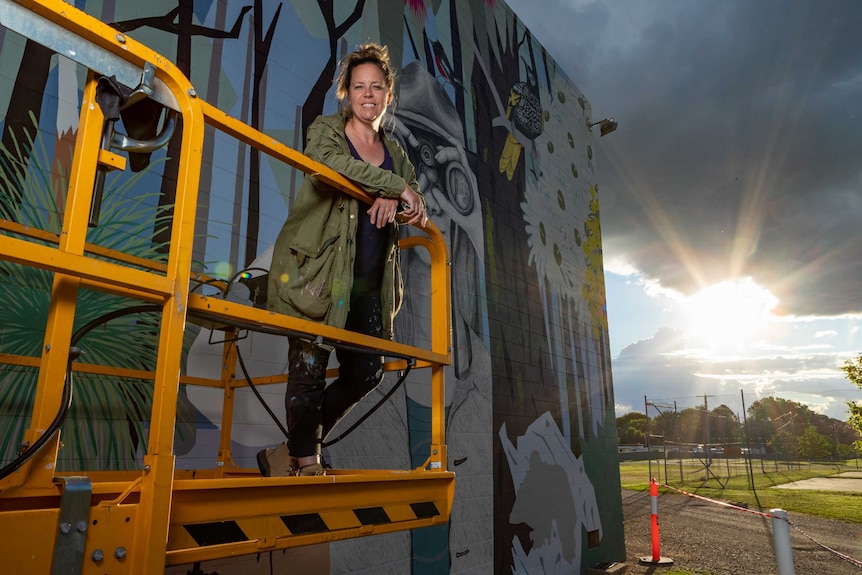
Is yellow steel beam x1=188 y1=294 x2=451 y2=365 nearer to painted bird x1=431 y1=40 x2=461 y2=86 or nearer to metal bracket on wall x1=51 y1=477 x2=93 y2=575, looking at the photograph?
metal bracket on wall x1=51 y1=477 x2=93 y2=575

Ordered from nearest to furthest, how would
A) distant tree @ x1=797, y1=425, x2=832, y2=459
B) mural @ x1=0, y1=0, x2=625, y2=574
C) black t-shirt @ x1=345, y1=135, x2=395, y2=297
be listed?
black t-shirt @ x1=345, y1=135, x2=395, y2=297, mural @ x1=0, y1=0, x2=625, y2=574, distant tree @ x1=797, y1=425, x2=832, y2=459

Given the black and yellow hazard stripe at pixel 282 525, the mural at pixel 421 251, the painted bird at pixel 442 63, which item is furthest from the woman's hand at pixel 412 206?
the painted bird at pixel 442 63

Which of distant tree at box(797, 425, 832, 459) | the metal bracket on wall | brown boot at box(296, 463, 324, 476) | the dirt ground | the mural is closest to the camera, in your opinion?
the metal bracket on wall

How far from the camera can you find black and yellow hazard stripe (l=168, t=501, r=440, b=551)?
137 cm

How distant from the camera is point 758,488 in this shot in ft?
84.3

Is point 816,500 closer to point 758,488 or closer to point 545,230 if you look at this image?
point 758,488

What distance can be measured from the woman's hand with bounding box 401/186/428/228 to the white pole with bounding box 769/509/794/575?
121 inches

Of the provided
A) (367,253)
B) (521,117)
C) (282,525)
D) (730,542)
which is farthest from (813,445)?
(282,525)

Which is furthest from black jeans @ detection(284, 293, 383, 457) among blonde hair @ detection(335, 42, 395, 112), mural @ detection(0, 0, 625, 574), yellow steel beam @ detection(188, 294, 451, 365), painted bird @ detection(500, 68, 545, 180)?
painted bird @ detection(500, 68, 545, 180)

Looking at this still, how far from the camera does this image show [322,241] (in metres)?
2.04

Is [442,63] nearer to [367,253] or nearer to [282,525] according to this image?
[367,253]

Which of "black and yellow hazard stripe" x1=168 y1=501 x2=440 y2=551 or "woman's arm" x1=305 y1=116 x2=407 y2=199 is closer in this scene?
"black and yellow hazard stripe" x1=168 y1=501 x2=440 y2=551

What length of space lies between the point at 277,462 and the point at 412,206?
3.50ft

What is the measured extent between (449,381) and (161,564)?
4.47 meters
